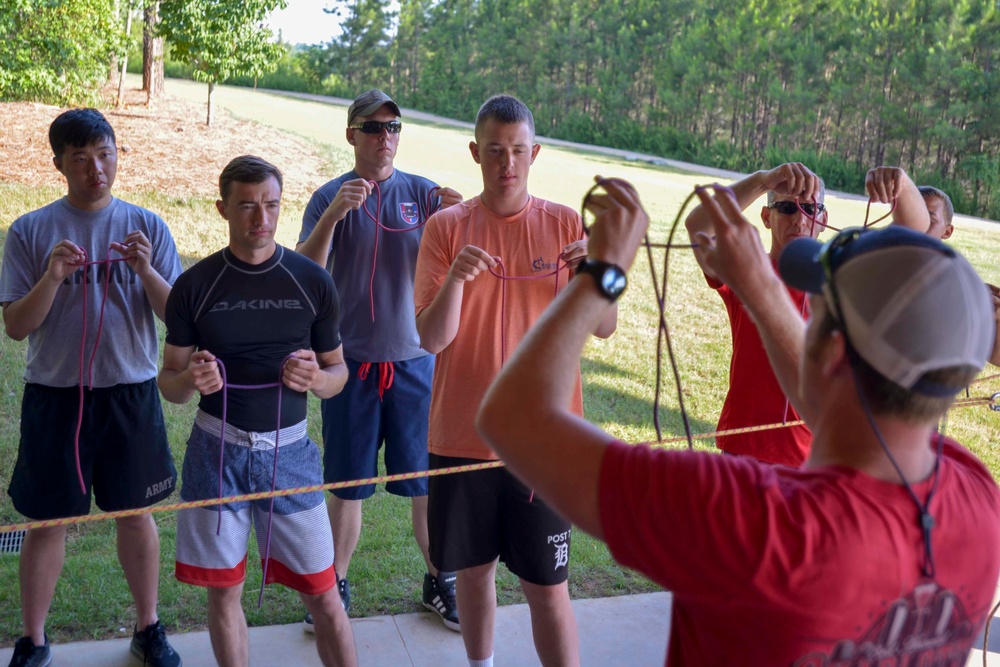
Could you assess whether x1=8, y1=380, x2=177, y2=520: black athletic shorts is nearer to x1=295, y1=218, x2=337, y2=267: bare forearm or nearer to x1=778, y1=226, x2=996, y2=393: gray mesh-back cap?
x1=295, y1=218, x2=337, y2=267: bare forearm

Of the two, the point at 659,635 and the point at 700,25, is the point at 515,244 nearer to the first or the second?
the point at 659,635

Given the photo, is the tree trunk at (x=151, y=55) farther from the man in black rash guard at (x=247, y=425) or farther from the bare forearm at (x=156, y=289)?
the man in black rash guard at (x=247, y=425)

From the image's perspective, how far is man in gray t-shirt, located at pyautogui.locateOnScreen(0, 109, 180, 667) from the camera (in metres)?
3.08

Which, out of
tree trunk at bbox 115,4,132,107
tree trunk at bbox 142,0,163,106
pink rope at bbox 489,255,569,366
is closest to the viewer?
pink rope at bbox 489,255,569,366

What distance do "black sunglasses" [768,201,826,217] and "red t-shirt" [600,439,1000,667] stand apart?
192cm

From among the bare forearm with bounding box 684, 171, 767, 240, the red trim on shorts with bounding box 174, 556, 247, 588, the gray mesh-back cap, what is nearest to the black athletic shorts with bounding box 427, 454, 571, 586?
the red trim on shorts with bounding box 174, 556, 247, 588

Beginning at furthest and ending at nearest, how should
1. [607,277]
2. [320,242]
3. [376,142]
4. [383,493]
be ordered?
[383,493], [376,142], [320,242], [607,277]

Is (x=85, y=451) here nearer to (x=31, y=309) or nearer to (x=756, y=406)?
(x=31, y=309)

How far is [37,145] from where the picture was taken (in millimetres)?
12344

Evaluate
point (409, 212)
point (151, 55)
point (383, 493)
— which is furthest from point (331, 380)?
point (151, 55)

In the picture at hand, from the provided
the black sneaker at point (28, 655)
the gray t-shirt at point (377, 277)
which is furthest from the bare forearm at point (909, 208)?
the black sneaker at point (28, 655)

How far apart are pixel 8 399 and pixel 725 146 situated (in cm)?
2193

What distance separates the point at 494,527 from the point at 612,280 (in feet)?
6.13

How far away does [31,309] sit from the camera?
9.80ft
